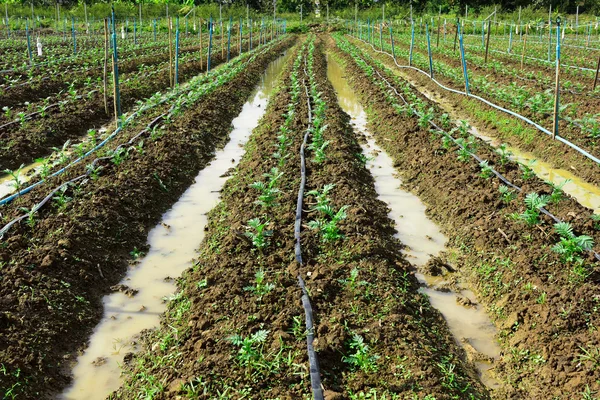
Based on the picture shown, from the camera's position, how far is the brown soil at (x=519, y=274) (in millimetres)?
3756

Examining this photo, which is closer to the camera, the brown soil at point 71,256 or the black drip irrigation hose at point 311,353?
the black drip irrigation hose at point 311,353

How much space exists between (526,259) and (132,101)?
36.3ft

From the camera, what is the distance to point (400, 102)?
12.5 metres

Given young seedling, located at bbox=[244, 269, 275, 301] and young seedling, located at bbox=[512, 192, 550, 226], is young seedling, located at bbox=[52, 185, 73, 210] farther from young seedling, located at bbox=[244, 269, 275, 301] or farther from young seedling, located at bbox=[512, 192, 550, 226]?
young seedling, located at bbox=[512, 192, 550, 226]

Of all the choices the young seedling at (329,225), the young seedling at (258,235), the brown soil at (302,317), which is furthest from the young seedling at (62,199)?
the young seedling at (329,225)

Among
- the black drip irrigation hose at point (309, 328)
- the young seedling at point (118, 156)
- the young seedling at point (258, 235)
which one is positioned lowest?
the black drip irrigation hose at point (309, 328)

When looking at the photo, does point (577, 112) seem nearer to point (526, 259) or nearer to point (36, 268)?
point (526, 259)

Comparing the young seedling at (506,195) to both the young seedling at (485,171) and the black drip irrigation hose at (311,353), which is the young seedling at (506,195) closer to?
the young seedling at (485,171)

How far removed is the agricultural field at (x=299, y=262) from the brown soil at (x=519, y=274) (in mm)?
19

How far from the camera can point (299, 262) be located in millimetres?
4910

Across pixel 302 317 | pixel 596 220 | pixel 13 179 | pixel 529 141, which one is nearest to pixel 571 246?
pixel 596 220

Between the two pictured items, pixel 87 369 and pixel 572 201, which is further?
pixel 572 201

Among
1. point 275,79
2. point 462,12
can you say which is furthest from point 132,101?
point 462,12

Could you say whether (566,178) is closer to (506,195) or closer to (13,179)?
(506,195)
